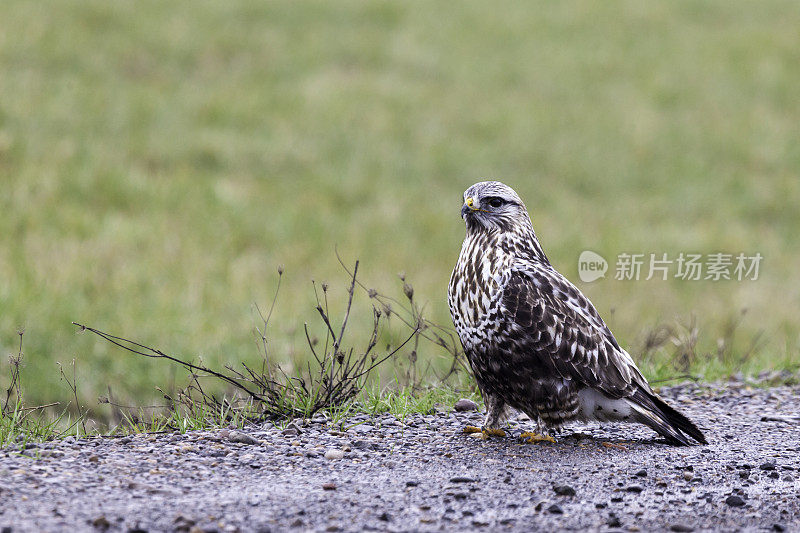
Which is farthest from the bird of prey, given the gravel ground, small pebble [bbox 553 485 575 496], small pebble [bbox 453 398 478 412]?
small pebble [bbox 553 485 575 496]

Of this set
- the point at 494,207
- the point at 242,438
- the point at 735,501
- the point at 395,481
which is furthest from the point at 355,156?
the point at 735,501

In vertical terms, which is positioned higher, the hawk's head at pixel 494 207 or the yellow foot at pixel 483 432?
the hawk's head at pixel 494 207

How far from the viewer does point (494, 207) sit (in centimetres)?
553

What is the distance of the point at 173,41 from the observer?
19.2 metres

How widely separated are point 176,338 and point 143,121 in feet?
24.7

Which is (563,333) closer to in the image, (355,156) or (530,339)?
(530,339)

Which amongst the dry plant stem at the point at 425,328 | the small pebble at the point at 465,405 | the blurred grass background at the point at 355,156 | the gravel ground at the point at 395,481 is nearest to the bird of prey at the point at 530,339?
the gravel ground at the point at 395,481

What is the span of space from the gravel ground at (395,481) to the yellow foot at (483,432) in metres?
0.09

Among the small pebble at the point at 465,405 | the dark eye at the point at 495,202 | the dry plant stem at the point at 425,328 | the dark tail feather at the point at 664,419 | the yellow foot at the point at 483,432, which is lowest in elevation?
the yellow foot at the point at 483,432

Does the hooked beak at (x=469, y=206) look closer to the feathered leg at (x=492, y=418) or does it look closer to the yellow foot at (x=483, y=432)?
Answer: the feathered leg at (x=492, y=418)

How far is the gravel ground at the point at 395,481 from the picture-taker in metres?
3.97

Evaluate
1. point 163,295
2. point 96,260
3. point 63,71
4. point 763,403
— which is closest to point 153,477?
point 763,403

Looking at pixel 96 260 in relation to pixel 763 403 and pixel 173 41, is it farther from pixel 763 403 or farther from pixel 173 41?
pixel 173 41

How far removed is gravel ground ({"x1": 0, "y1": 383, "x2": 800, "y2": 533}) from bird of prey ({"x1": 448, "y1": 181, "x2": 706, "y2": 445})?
0.20 m
